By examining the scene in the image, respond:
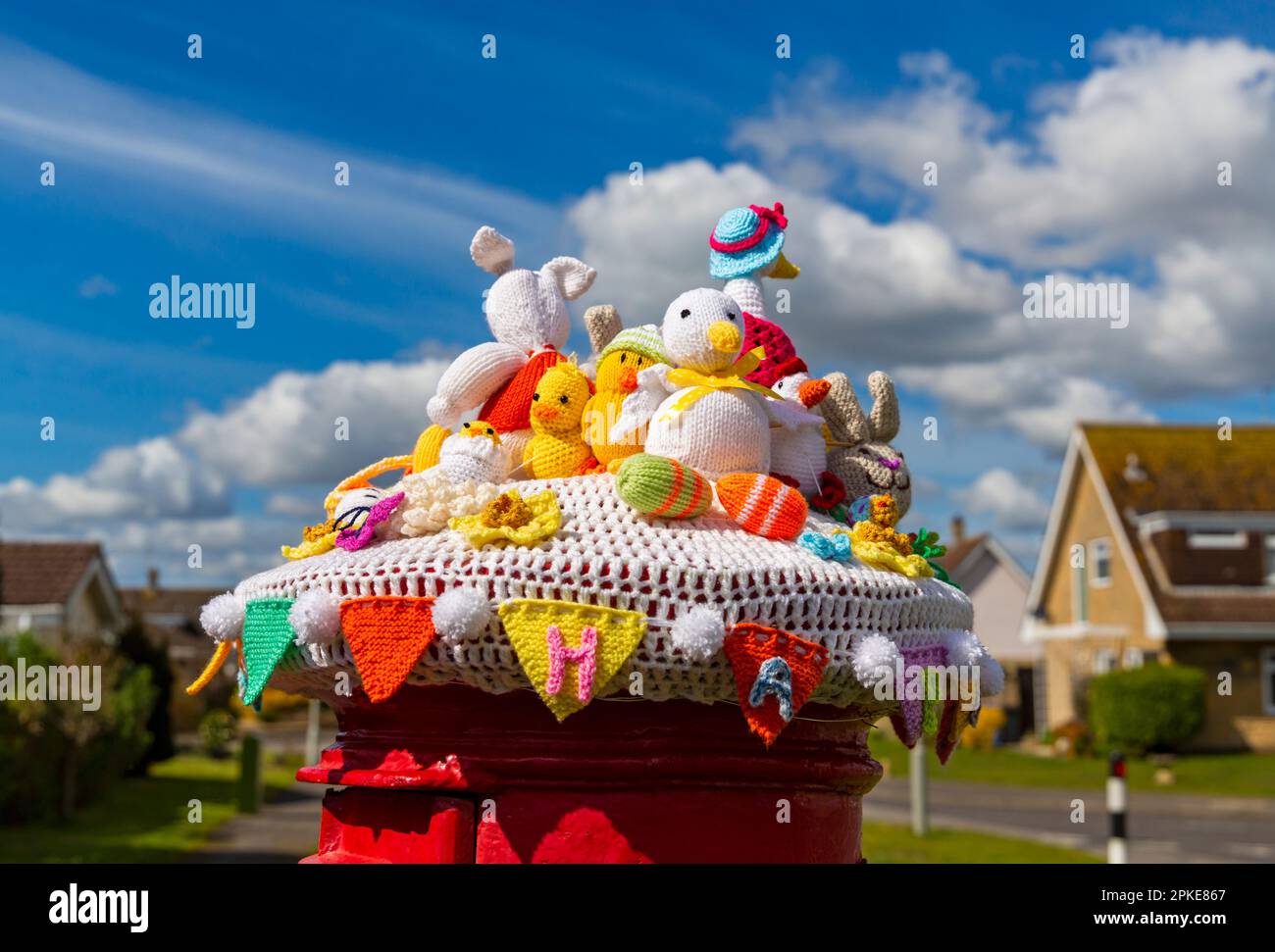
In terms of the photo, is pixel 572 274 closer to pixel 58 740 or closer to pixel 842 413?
pixel 842 413

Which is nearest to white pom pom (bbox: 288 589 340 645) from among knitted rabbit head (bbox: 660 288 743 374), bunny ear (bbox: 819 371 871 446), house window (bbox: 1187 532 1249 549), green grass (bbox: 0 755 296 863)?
knitted rabbit head (bbox: 660 288 743 374)

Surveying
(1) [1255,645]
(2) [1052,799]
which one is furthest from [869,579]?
(1) [1255,645]

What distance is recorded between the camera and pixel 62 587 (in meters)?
23.9

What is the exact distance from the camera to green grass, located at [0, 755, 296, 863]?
12641mm

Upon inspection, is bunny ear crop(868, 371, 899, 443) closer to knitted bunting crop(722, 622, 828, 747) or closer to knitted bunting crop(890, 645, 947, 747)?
knitted bunting crop(890, 645, 947, 747)

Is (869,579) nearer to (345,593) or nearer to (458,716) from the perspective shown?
(458,716)

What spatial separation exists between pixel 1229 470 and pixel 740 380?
26.2m

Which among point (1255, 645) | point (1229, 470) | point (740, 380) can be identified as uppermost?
point (1229, 470)

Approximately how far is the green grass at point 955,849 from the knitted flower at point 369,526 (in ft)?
30.7

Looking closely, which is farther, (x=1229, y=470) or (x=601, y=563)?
(x=1229, y=470)

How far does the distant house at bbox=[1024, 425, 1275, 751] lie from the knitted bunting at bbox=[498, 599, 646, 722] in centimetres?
2276

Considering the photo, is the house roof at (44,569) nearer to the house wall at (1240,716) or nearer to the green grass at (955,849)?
the green grass at (955,849)

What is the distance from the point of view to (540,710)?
2471 millimetres

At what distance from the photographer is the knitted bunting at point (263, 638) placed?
2525 mm
